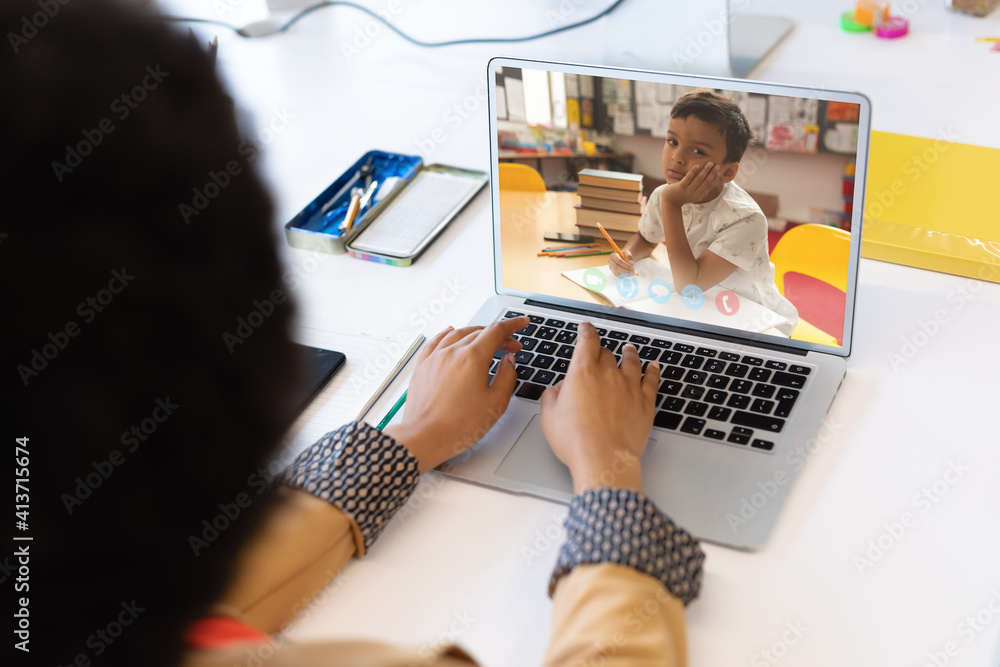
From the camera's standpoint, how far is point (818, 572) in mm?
656

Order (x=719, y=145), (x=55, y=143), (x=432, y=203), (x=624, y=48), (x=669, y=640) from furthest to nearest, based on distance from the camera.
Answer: (x=624, y=48) → (x=432, y=203) → (x=719, y=145) → (x=669, y=640) → (x=55, y=143)

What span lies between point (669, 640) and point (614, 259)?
44 centimetres

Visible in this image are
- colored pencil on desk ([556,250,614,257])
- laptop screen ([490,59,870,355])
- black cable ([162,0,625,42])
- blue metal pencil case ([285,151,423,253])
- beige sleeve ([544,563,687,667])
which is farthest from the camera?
black cable ([162,0,625,42])

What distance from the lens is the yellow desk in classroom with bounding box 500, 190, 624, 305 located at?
922mm

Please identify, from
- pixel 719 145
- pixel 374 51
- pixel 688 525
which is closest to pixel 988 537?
pixel 688 525

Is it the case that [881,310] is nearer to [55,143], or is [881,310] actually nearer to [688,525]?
[688,525]

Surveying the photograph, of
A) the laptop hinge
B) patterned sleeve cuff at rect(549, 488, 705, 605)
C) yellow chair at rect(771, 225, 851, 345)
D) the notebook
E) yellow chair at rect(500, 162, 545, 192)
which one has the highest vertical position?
yellow chair at rect(500, 162, 545, 192)

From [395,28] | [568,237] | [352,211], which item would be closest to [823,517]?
[568,237]

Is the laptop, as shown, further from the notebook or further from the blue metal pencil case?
the blue metal pencil case

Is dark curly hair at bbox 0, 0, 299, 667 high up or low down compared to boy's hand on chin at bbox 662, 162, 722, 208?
up

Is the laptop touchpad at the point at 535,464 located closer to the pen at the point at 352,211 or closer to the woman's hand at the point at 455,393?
the woman's hand at the point at 455,393

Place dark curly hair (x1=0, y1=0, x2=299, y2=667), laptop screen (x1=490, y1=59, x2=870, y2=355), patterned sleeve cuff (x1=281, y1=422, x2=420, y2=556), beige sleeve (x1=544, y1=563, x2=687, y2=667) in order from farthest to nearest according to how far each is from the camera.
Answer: laptop screen (x1=490, y1=59, x2=870, y2=355) < patterned sleeve cuff (x1=281, y1=422, x2=420, y2=556) < beige sleeve (x1=544, y1=563, x2=687, y2=667) < dark curly hair (x1=0, y1=0, x2=299, y2=667)

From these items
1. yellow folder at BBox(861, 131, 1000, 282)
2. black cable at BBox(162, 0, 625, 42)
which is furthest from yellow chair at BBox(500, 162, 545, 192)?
black cable at BBox(162, 0, 625, 42)

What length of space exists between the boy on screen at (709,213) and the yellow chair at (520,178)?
0.42ft
